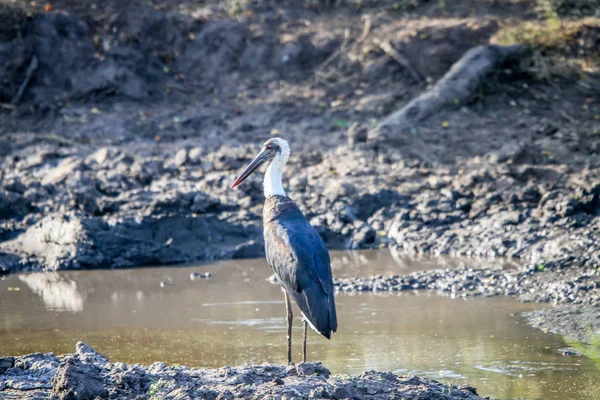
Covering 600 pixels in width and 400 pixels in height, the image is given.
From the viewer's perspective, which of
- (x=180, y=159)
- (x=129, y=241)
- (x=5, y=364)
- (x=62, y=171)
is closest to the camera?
(x=5, y=364)

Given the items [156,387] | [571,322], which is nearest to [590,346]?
[571,322]

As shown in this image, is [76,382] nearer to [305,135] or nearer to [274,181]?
[274,181]

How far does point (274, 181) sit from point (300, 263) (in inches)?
49.6

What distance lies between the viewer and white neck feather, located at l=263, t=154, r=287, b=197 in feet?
25.9

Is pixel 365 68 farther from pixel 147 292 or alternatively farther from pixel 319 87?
pixel 147 292

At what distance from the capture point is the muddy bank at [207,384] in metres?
5.68

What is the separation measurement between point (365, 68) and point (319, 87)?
0.94 m

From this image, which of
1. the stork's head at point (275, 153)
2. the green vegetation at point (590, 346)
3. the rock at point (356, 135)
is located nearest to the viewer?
the green vegetation at point (590, 346)

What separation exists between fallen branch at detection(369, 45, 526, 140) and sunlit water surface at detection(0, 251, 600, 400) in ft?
13.5

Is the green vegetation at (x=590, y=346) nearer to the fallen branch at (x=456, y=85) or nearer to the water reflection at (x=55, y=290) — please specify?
the water reflection at (x=55, y=290)

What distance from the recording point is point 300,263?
22.6ft

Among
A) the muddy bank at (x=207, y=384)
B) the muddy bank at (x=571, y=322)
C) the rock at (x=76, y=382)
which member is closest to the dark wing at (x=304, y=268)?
the muddy bank at (x=207, y=384)

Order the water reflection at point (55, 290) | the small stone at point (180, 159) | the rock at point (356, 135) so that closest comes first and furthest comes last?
the water reflection at point (55, 290) < the small stone at point (180, 159) < the rock at point (356, 135)

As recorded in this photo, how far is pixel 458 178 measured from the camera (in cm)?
1341
